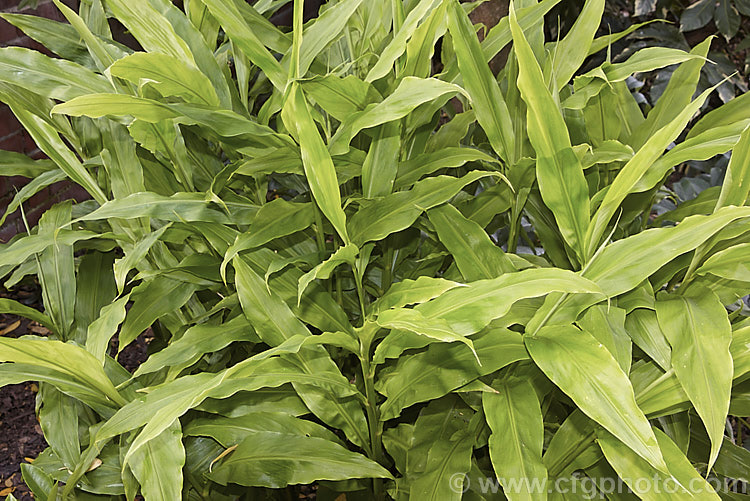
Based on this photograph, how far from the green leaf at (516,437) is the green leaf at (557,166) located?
16 centimetres

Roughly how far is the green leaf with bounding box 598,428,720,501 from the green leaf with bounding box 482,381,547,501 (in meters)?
0.08

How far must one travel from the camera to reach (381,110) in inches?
25.4

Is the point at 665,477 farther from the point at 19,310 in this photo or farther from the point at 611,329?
the point at 19,310

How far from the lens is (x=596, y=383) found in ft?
1.84

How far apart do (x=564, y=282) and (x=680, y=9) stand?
2215mm

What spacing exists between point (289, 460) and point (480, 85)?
48 centimetres

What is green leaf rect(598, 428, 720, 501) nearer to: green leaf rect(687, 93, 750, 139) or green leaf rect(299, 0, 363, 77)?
green leaf rect(687, 93, 750, 139)

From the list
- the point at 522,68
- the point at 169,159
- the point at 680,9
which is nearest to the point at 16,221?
the point at 169,159

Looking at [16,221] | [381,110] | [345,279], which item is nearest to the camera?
[381,110]

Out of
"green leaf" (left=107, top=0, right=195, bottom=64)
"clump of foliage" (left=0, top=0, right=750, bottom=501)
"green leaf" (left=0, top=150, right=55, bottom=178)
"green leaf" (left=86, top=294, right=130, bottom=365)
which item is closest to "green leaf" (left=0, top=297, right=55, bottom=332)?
"clump of foliage" (left=0, top=0, right=750, bottom=501)

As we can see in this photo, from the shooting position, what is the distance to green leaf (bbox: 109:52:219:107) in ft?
2.12

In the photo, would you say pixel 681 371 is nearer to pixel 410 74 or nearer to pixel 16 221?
pixel 410 74

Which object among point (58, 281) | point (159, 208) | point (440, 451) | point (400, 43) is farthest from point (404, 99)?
point (58, 281)

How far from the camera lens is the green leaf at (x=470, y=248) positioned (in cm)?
74
